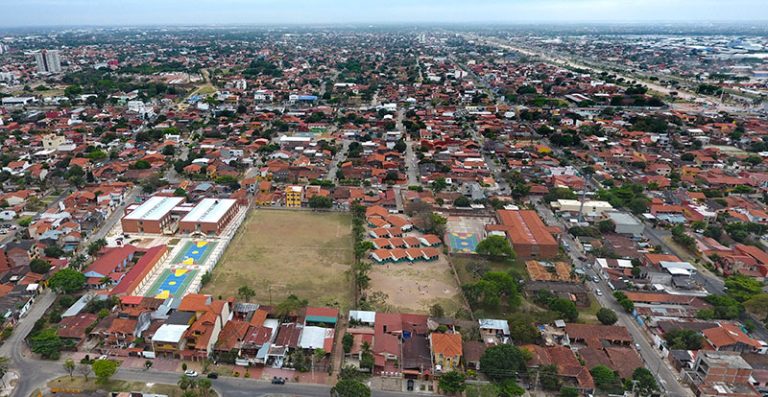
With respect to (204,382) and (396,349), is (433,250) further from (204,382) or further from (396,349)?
(204,382)

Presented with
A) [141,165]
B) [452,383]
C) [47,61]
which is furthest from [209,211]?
[47,61]

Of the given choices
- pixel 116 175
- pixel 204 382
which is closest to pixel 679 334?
pixel 204 382

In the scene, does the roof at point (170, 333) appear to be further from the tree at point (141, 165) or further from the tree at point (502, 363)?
the tree at point (141, 165)

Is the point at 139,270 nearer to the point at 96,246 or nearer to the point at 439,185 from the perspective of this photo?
the point at 96,246

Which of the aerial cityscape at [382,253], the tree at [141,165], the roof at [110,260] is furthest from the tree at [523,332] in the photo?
the tree at [141,165]

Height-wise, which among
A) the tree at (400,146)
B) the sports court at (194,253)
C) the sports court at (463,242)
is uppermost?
the tree at (400,146)

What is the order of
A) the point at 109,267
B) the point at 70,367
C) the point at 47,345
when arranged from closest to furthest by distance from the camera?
the point at 70,367, the point at 47,345, the point at 109,267

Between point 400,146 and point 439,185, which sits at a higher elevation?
point 400,146
